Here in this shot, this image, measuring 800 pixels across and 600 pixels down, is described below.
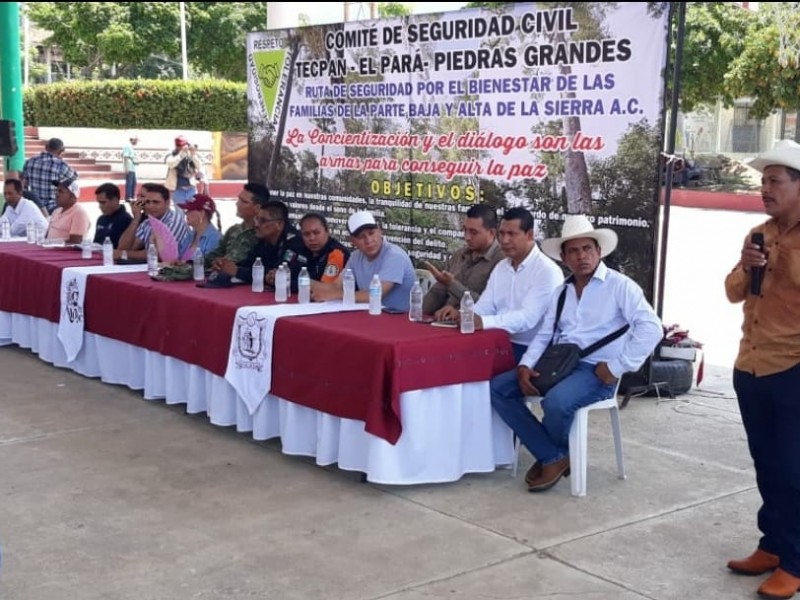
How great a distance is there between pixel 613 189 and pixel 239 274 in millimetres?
2465

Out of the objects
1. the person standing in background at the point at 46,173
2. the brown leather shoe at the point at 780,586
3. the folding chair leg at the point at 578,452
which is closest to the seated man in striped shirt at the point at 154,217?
the folding chair leg at the point at 578,452

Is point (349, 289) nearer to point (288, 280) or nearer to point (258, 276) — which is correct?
point (288, 280)

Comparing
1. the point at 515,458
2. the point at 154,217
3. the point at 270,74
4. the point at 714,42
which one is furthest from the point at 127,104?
the point at 515,458

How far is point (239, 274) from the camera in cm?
661

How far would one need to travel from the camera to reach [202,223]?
7.45 metres

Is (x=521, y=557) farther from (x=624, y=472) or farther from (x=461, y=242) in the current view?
(x=461, y=242)

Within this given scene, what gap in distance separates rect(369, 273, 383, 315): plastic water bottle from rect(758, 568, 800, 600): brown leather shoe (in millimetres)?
2520

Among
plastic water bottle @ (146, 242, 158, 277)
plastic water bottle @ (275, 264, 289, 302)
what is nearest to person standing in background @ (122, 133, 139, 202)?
plastic water bottle @ (146, 242, 158, 277)

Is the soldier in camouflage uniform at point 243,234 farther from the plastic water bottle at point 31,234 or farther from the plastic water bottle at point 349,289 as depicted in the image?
the plastic water bottle at point 31,234

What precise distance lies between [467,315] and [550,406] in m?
0.61

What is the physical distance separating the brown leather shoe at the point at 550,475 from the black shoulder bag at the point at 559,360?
356 millimetres

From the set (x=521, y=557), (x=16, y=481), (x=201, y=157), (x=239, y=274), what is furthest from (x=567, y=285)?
(x=201, y=157)

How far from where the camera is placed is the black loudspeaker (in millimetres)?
12336

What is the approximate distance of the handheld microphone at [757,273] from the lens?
3494 millimetres
